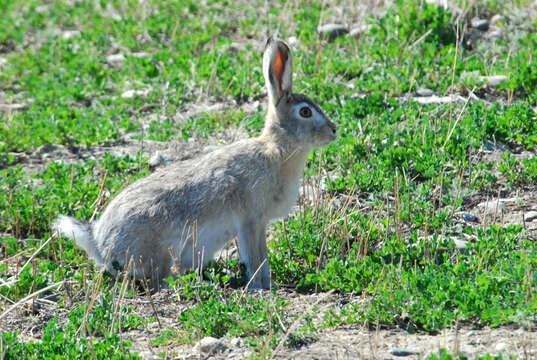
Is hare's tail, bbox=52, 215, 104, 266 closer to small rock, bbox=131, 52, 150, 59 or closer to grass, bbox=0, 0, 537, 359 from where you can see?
grass, bbox=0, 0, 537, 359

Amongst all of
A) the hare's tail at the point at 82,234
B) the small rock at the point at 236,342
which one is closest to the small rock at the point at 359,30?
the hare's tail at the point at 82,234

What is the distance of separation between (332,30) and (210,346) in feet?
21.4

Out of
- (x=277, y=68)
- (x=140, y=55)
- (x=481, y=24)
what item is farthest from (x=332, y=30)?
(x=277, y=68)

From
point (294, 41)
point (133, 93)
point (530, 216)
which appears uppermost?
point (294, 41)

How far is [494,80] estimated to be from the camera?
8711mm

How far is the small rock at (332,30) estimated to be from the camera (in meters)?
10.5

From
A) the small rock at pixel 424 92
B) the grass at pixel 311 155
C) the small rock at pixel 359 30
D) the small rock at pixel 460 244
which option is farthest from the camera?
the small rock at pixel 359 30

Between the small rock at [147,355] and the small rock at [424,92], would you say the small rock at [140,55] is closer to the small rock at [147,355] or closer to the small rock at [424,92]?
the small rock at [424,92]

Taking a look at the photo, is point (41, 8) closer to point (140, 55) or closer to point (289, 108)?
point (140, 55)

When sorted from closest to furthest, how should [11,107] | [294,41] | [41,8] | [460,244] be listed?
[460,244] < [11,107] < [294,41] < [41,8]

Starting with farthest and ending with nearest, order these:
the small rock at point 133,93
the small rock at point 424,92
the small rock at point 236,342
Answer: the small rock at point 133,93
the small rock at point 424,92
the small rock at point 236,342

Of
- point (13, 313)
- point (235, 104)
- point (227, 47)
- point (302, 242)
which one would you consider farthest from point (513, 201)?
point (227, 47)

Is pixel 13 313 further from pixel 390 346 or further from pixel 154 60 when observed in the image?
pixel 154 60

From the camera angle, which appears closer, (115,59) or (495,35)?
(495,35)
